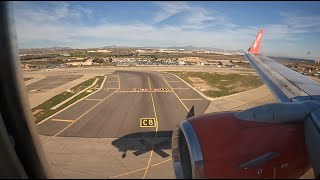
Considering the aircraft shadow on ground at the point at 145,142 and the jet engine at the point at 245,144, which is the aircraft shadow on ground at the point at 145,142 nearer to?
the aircraft shadow on ground at the point at 145,142

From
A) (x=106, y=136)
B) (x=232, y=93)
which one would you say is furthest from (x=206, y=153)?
(x=232, y=93)

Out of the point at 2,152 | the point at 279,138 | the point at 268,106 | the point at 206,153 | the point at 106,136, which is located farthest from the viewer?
the point at 106,136

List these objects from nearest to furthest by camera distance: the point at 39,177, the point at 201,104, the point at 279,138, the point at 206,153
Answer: the point at 39,177, the point at 206,153, the point at 279,138, the point at 201,104

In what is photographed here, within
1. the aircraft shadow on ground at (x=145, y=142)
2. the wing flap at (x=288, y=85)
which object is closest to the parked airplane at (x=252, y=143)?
the wing flap at (x=288, y=85)

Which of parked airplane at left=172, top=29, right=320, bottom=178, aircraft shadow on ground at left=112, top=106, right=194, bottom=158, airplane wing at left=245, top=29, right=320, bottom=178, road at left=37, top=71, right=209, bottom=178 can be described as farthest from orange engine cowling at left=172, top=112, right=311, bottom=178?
aircraft shadow on ground at left=112, top=106, right=194, bottom=158

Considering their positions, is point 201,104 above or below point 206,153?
below

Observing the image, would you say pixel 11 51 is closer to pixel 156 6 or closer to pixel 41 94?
pixel 156 6

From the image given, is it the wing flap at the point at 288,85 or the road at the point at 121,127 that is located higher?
the wing flap at the point at 288,85

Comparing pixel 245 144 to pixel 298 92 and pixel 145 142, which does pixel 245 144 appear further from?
pixel 145 142
